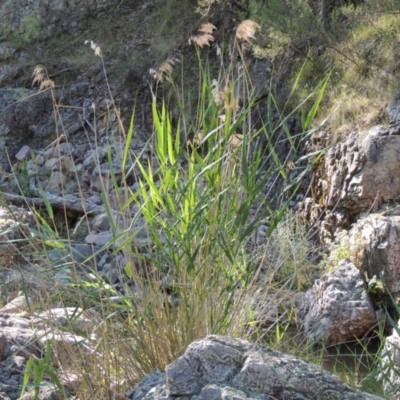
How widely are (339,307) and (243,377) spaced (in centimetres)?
301

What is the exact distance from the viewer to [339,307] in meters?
4.92

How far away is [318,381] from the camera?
79.7 inches

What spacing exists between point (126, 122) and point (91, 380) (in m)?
6.71

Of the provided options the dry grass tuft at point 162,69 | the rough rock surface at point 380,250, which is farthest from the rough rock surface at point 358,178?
the dry grass tuft at point 162,69

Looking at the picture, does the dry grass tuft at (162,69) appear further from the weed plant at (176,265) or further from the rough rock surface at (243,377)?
the rough rock surface at (243,377)

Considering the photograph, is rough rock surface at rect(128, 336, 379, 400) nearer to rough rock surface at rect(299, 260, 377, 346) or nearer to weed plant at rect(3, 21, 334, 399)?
weed plant at rect(3, 21, 334, 399)

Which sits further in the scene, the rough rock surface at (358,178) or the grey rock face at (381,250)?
the rough rock surface at (358,178)

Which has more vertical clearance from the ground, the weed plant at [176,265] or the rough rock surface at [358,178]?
the weed plant at [176,265]

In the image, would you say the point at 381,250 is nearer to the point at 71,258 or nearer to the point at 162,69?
the point at 162,69

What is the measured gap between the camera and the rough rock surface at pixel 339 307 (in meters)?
4.81

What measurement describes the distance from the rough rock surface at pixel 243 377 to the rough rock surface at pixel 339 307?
2.58 meters

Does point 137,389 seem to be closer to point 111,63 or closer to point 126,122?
point 126,122

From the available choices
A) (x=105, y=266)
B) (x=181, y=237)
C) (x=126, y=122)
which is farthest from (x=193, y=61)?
(x=181, y=237)

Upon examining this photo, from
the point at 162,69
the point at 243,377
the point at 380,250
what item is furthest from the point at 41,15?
the point at 243,377
